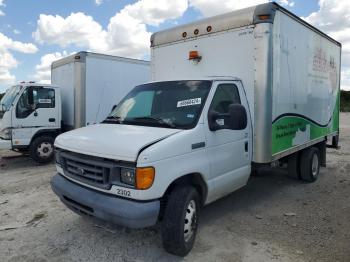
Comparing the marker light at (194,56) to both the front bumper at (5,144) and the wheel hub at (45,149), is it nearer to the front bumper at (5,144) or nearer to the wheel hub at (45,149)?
the wheel hub at (45,149)

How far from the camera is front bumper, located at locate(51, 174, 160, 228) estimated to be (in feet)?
11.3

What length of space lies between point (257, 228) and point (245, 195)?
5.07 ft

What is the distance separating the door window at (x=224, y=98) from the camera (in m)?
4.57

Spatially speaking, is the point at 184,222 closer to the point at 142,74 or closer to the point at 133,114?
the point at 133,114

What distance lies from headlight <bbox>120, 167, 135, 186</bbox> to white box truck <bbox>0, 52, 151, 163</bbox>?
6.56 meters

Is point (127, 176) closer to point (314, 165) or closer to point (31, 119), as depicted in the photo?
point (314, 165)

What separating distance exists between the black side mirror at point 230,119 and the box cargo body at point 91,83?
6261 millimetres

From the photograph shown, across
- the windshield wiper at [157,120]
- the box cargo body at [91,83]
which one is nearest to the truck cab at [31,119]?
the box cargo body at [91,83]

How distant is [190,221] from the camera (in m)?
4.02

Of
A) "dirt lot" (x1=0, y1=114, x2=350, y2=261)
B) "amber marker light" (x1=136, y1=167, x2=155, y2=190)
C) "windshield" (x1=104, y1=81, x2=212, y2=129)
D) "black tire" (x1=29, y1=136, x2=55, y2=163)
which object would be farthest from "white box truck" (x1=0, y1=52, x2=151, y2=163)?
"amber marker light" (x1=136, y1=167, x2=155, y2=190)

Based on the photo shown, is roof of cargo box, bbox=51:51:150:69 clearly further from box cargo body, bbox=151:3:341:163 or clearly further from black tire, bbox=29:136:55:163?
box cargo body, bbox=151:3:341:163

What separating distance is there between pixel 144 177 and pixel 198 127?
1.05 metres

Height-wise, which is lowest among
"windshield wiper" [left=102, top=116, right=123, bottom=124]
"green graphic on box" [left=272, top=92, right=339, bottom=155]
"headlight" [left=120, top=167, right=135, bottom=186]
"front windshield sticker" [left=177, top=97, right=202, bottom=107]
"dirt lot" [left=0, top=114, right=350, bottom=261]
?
"dirt lot" [left=0, top=114, right=350, bottom=261]

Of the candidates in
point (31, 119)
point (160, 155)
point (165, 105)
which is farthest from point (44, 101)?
point (160, 155)
